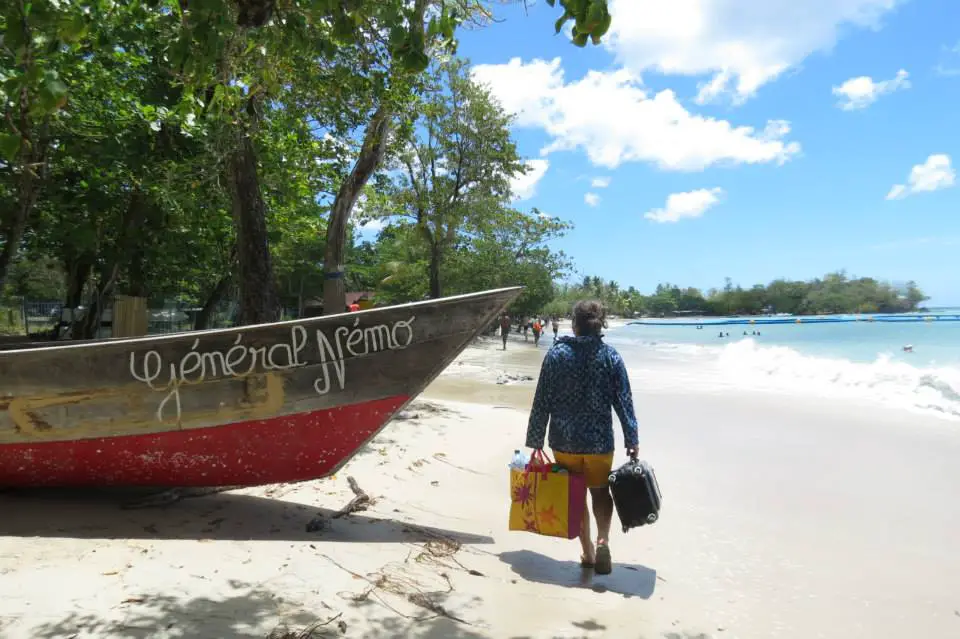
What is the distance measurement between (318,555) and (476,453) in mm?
2999

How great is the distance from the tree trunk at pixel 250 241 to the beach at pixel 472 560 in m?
1.70

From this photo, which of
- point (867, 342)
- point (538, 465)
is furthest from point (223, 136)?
point (867, 342)

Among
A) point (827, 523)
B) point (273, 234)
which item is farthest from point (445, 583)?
point (273, 234)

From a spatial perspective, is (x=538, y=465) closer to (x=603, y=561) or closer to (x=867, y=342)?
(x=603, y=561)

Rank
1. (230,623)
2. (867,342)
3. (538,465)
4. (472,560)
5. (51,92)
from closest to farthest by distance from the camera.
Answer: (51,92)
(230,623)
(538,465)
(472,560)
(867,342)

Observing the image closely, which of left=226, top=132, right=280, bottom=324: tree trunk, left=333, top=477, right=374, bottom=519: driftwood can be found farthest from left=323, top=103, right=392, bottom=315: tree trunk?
left=333, top=477, right=374, bottom=519: driftwood

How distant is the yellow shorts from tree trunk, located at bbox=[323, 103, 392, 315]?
14.0 ft

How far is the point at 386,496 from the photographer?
4238mm

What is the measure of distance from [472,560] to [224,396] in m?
1.73

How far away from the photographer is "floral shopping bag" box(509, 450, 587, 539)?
2918 mm

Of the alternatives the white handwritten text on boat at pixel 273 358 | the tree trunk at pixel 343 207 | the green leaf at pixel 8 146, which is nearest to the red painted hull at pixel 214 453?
the white handwritten text on boat at pixel 273 358

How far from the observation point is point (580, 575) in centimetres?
305

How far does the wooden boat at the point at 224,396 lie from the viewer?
3260 millimetres

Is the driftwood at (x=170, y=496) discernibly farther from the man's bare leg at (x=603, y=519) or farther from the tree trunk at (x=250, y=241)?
the man's bare leg at (x=603, y=519)
